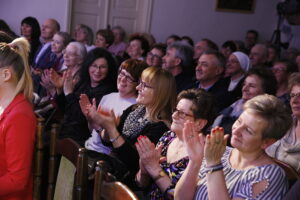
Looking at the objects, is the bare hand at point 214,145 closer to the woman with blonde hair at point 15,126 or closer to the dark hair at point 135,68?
the woman with blonde hair at point 15,126

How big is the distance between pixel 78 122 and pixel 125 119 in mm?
608

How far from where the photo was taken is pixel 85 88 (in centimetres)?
315

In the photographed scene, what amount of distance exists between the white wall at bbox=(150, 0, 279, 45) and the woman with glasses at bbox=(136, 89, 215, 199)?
5.27 meters

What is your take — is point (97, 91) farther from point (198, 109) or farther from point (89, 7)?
point (89, 7)

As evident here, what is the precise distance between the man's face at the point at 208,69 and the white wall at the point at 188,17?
3512mm

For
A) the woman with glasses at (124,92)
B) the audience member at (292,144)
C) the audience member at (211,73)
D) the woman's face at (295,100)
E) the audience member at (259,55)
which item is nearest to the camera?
the audience member at (292,144)

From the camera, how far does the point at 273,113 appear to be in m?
1.43

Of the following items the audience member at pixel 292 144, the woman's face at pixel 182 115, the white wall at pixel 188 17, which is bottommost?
the audience member at pixel 292 144

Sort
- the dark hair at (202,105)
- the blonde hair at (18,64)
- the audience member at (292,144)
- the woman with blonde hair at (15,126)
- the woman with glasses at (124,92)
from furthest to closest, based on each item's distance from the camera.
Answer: the woman with glasses at (124,92), the audience member at (292,144), the dark hair at (202,105), the blonde hair at (18,64), the woman with blonde hair at (15,126)

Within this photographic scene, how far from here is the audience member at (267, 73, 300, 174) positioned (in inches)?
78.8

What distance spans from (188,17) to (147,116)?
17.1 feet

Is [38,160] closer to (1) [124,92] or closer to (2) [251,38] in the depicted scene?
→ (1) [124,92]

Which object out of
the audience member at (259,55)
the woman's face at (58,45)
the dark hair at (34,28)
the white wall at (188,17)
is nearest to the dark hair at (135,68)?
the woman's face at (58,45)

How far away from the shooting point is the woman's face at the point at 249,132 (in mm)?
1422
